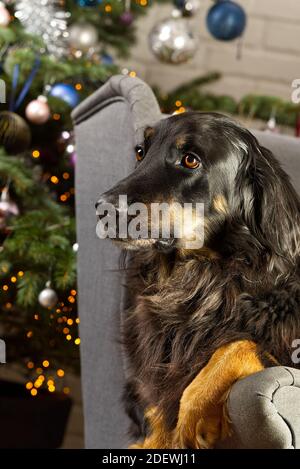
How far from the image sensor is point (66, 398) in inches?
103

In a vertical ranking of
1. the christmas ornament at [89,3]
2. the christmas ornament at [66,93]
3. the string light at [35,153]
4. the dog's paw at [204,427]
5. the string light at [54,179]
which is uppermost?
the christmas ornament at [89,3]

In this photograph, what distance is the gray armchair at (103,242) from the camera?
1.57 metres

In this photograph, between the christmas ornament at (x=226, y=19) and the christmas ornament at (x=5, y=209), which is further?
the christmas ornament at (x=226, y=19)

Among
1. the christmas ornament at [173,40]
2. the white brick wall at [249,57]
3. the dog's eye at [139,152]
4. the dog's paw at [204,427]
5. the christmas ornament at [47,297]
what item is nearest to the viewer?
the dog's paw at [204,427]

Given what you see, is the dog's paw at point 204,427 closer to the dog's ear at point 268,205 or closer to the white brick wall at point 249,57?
the dog's ear at point 268,205

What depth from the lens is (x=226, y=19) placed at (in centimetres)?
263

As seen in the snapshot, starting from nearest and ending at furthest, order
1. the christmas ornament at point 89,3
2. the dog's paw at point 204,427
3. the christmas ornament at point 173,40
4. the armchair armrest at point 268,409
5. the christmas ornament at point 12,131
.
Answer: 1. the armchair armrest at point 268,409
2. the dog's paw at point 204,427
3. the christmas ornament at point 12,131
4. the christmas ornament at point 89,3
5. the christmas ornament at point 173,40

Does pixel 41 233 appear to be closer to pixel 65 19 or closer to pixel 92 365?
pixel 92 365
